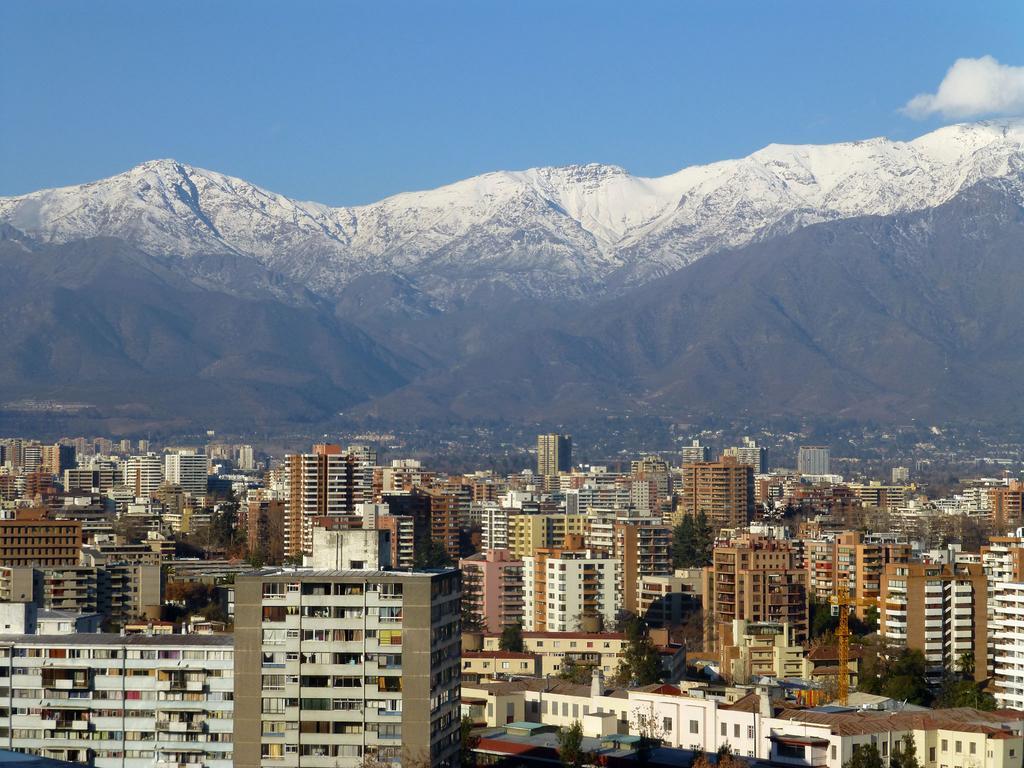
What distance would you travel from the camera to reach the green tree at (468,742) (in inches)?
1350

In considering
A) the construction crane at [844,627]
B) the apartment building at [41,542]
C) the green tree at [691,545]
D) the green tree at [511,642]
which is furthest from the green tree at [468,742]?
the green tree at [691,545]

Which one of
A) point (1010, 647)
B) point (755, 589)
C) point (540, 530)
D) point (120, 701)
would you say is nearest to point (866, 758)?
point (120, 701)

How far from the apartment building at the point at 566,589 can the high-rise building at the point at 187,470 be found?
72.0m

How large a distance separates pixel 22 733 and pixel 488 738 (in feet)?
26.1

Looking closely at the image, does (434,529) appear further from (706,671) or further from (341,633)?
(341,633)

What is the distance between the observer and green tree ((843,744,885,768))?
33094 millimetres

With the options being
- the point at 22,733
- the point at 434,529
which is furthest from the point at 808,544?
the point at 22,733

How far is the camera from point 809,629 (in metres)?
58.7

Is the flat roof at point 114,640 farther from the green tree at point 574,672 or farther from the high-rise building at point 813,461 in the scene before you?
the high-rise building at point 813,461

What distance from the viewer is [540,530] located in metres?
83.1

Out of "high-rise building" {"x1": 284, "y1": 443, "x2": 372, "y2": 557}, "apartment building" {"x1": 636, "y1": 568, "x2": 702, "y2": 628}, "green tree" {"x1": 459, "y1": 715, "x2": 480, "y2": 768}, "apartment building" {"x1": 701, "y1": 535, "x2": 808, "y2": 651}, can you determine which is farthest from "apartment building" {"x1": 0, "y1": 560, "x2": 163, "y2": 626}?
"green tree" {"x1": 459, "y1": 715, "x2": 480, "y2": 768}

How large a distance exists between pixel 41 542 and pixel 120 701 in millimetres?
40994

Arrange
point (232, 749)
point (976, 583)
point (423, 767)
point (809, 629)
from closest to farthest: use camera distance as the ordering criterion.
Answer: point (423, 767), point (232, 749), point (976, 583), point (809, 629)

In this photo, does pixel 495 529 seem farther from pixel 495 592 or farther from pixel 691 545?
pixel 495 592
